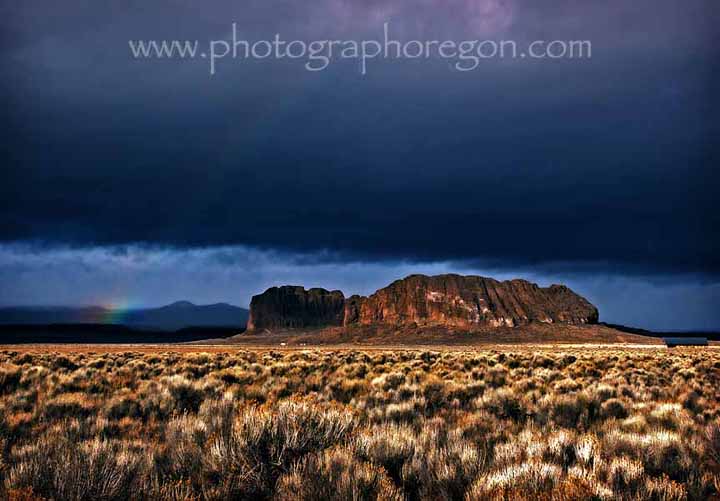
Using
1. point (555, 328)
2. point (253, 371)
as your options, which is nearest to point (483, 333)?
point (555, 328)

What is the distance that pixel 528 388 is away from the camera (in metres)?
14.9

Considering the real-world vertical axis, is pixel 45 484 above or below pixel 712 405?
above

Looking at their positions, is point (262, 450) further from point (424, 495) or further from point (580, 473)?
point (580, 473)

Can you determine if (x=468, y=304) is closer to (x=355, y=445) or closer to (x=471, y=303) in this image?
(x=471, y=303)

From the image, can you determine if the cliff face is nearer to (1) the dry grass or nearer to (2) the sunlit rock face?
(2) the sunlit rock face

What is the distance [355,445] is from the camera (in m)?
6.41

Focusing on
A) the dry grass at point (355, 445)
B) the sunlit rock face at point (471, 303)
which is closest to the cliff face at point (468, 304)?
the sunlit rock face at point (471, 303)

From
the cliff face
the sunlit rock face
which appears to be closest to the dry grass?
the cliff face

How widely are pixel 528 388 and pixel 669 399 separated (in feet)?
12.8

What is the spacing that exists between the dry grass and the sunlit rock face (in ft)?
489

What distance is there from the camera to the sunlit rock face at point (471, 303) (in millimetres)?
160750

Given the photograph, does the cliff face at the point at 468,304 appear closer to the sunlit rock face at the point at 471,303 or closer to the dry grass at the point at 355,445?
the sunlit rock face at the point at 471,303

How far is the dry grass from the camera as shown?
15.4ft

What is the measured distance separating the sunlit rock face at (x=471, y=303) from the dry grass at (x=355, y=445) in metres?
149
